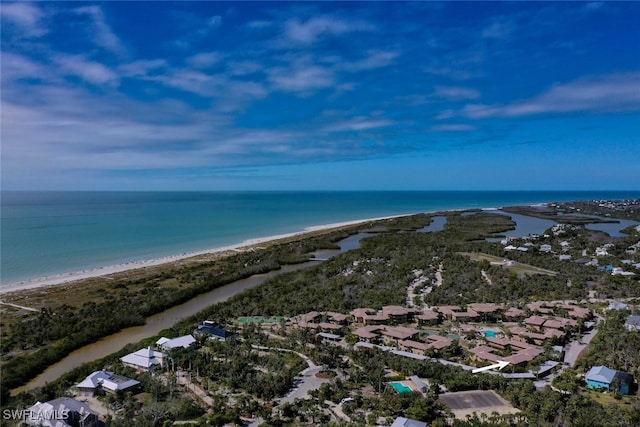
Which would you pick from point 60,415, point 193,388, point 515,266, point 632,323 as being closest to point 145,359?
point 193,388

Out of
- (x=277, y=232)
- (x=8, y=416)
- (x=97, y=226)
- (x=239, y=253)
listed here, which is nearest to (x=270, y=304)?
(x=8, y=416)

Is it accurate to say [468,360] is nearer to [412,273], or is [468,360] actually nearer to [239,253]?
[412,273]

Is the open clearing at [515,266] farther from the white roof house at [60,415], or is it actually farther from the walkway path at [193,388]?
the white roof house at [60,415]

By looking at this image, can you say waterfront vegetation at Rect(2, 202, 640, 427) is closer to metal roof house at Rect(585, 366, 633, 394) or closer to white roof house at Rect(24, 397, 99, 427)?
metal roof house at Rect(585, 366, 633, 394)

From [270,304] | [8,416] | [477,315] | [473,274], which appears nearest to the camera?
[8,416]

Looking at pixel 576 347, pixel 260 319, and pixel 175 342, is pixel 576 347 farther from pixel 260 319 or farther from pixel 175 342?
pixel 175 342
